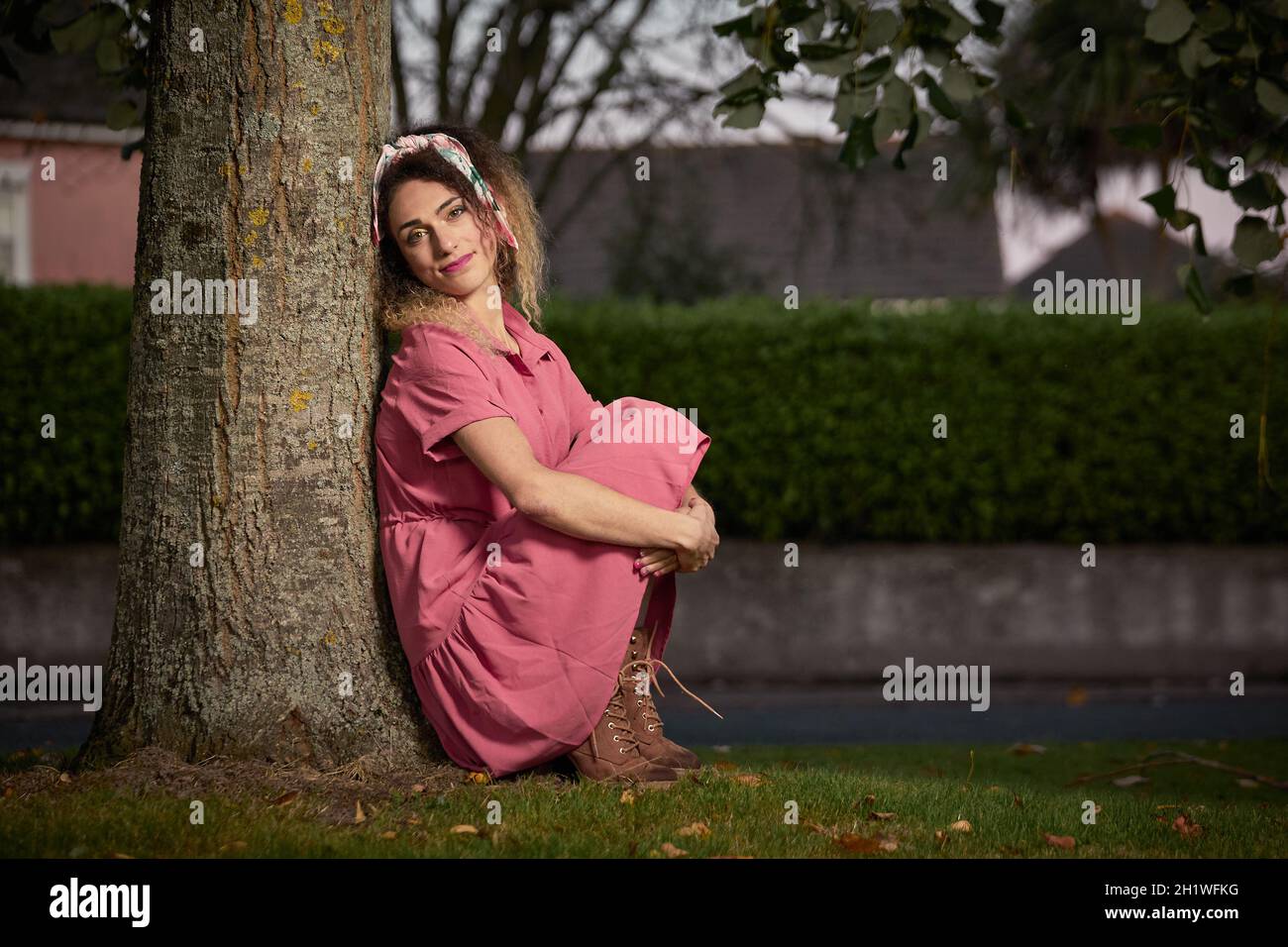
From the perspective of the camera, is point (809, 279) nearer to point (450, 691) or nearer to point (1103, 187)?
point (1103, 187)

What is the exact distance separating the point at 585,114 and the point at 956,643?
606 cm

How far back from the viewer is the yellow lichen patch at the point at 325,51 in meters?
3.79

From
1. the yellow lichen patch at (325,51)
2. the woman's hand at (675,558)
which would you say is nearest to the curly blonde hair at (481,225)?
the yellow lichen patch at (325,51)

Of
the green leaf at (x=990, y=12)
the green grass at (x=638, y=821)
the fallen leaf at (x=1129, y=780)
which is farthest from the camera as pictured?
the fallen leaf at (x=1129, y=780)

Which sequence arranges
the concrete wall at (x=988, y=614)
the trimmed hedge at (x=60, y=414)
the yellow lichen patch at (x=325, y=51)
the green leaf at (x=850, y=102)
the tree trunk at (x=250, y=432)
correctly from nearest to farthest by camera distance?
the tree trunk at (x=250, y=432) → the yellow lichen patch at (x=325, y=51) → the green leaf at (x=850, y=102) → the trimmed hedge at (x=60, y=414) → the concrete wall at (x=988, y=614)

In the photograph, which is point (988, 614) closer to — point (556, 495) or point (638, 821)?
point (638, 821)

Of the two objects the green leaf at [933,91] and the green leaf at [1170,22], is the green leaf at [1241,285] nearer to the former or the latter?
the green leaf at [1170,22]

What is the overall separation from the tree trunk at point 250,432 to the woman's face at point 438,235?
18cm

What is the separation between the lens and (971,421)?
8508mm

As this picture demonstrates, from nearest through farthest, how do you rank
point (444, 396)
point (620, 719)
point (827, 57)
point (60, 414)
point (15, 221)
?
point (444, 396) → point (620, 719) → point (827, 57) → point (60, 414) → point (15, 221)

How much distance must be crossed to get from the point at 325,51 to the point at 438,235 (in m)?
0.65

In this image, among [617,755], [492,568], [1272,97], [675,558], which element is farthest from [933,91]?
[617,755]

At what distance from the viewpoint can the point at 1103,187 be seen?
2173 cm
